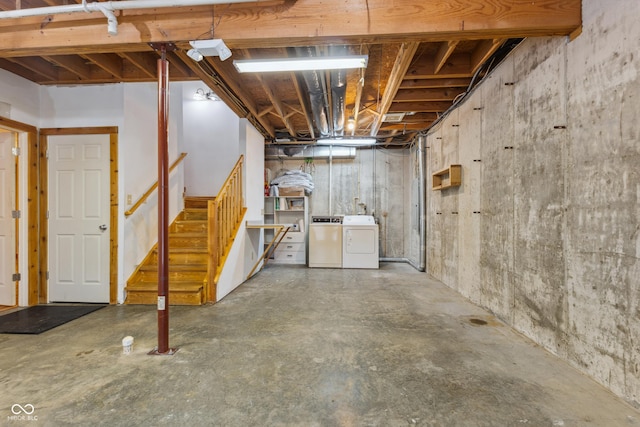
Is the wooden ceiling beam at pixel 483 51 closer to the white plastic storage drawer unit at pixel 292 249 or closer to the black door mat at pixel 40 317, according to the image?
the white plastic storage drawer unit at pixel 292 249

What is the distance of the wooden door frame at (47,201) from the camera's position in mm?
3439

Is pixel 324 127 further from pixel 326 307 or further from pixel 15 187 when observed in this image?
pixel 15 187

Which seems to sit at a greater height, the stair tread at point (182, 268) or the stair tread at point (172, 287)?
the stair tread at point (182, 268)

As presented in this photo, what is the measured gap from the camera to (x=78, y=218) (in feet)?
11.4

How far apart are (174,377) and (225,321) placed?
3.23 feet

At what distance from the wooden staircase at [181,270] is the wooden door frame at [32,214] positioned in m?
1.07

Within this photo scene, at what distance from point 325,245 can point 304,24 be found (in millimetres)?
4188

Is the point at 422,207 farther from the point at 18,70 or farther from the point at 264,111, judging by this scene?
the point at 18,70

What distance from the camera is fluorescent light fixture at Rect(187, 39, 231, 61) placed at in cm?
212

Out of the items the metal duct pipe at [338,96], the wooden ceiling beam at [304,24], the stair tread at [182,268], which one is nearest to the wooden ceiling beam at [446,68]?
the metal duct pipe at [338,96]

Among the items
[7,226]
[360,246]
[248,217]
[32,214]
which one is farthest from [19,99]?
[360,246]

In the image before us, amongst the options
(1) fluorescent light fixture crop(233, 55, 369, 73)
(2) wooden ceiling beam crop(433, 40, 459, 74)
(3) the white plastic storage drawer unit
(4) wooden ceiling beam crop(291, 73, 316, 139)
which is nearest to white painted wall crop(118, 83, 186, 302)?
(1) fluorescent light fixture crop(233, 55, 369, 73)

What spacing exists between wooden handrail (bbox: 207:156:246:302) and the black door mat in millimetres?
1323

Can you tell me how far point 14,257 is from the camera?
3311 millimetres
